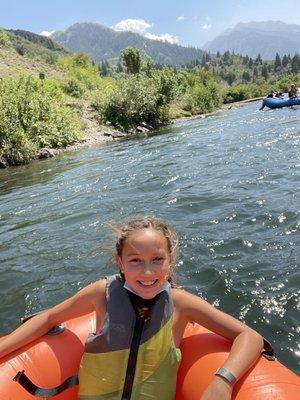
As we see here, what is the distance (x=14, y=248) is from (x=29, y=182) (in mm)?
6803

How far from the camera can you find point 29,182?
13.7m

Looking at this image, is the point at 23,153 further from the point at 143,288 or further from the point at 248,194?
the point at 143,288

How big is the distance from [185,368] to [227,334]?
0.32 metres

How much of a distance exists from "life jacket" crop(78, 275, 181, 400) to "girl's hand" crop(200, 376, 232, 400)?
33 cm

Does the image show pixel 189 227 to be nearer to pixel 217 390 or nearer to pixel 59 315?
pixel 59 315

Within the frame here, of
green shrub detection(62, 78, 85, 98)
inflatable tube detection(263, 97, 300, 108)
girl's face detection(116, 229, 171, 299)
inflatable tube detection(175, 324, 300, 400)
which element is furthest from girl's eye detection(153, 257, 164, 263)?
green shrub detection(62, 78, 85, 98)

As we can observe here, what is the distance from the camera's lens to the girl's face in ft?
8.23

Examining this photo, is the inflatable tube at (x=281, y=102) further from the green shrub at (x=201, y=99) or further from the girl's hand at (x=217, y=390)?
the girl's hand at (x=217, y=390)

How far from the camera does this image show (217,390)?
7.33 ft

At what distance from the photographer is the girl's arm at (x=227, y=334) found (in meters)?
2.28

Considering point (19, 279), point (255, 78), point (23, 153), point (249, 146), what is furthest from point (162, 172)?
point (255, 78)

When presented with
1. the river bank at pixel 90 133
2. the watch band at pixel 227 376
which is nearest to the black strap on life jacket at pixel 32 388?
the watch band at pixel 227 376

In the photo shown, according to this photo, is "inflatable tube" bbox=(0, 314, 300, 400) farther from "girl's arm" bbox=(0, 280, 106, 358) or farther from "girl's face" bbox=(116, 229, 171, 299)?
"girl's face" bbox=(116, 229, 171, 299)

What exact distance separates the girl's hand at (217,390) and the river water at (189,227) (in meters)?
1.05
